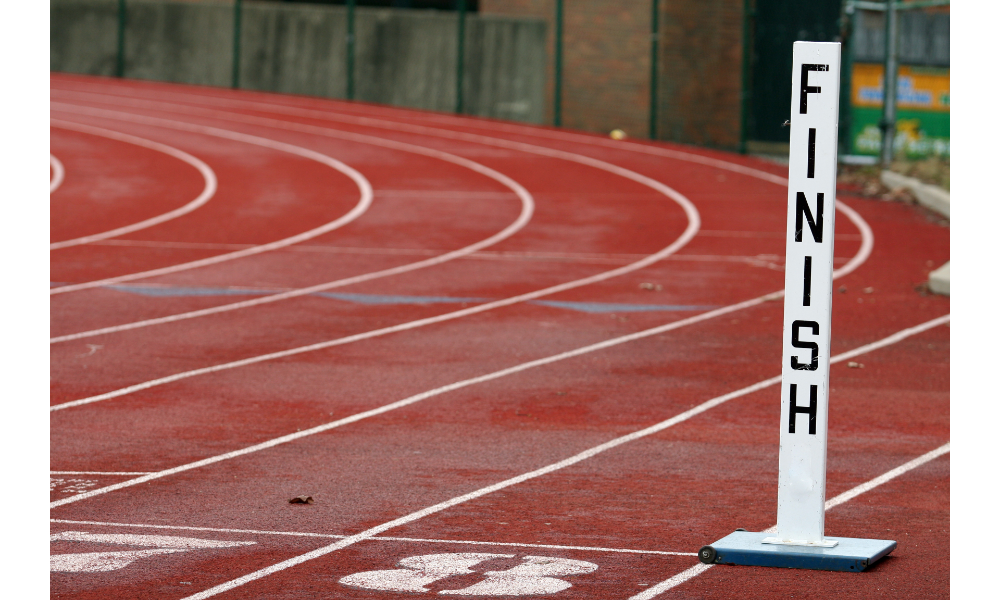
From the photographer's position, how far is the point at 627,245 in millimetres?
19359

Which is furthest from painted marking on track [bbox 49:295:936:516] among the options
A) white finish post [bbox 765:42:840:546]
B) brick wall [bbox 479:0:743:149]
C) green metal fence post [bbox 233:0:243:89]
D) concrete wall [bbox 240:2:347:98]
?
green metal fence post [bbox 233:0:243:89]

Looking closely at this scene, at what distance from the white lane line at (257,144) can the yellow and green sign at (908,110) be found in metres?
9.52

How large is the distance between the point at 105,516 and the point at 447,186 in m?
16.3

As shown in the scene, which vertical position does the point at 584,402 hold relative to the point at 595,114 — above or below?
below

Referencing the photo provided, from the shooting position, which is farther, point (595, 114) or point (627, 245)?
point (595, 114)

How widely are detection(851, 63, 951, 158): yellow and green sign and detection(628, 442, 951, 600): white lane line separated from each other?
1893 cm

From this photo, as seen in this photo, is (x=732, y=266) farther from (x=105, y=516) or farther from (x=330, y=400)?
(x=105, y=516)

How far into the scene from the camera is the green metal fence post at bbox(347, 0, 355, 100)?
1351 inches

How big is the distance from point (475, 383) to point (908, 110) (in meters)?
18.3

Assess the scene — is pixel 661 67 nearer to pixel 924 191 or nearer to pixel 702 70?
pixel 702 70

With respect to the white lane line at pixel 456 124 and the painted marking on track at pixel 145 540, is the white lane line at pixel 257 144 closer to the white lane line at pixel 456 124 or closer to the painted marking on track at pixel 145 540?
the white lane line at pixel 456 124

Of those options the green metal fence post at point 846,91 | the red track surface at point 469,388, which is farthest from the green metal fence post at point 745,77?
the red track surface at point 469,388

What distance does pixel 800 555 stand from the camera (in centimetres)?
705

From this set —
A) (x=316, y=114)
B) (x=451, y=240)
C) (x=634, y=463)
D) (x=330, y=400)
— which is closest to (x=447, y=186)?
(x=451, y=240)
